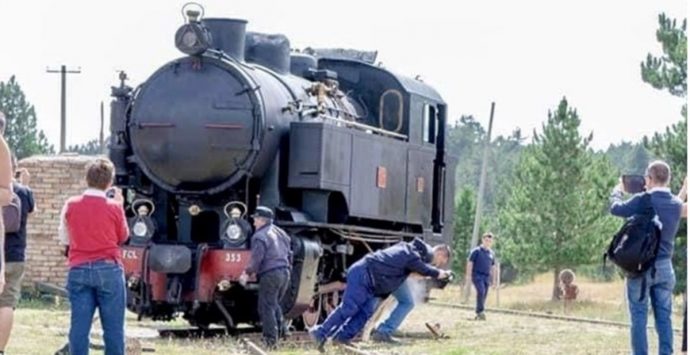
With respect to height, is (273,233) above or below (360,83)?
below

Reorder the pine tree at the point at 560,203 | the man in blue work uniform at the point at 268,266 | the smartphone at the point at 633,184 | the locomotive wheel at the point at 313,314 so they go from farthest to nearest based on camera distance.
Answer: the pine tree at the point at 560,203, the locomotive wheel at the point at 313,314, the man in blue work uniform at the point at 268,266, the smartphone at the point at 633,184

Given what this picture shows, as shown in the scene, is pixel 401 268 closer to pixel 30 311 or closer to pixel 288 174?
pixel 288 174

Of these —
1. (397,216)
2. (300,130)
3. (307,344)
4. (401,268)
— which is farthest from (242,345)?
(397,216)

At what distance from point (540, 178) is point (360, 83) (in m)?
29.6

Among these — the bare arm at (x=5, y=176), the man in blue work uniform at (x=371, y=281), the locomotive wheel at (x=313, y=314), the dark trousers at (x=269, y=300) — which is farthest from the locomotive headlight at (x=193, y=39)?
the bare arm at (x=5, y=176)

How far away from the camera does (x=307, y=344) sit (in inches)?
680

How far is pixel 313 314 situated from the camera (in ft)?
65.7

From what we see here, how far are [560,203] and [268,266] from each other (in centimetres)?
3425

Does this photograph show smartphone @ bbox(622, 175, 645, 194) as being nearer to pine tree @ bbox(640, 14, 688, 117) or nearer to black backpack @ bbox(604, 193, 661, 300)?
black backpack @ bbox(604, 193, 661, 300)

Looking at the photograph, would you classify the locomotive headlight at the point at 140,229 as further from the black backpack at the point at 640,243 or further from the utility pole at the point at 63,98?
the utility pole at the point at 63,98

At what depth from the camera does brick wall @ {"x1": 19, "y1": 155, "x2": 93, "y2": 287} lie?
85.7 feet

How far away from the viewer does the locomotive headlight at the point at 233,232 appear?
59.1 feet

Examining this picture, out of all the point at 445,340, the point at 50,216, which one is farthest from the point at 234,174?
the point at 50,216

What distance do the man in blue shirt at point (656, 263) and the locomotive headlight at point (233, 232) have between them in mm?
5948
